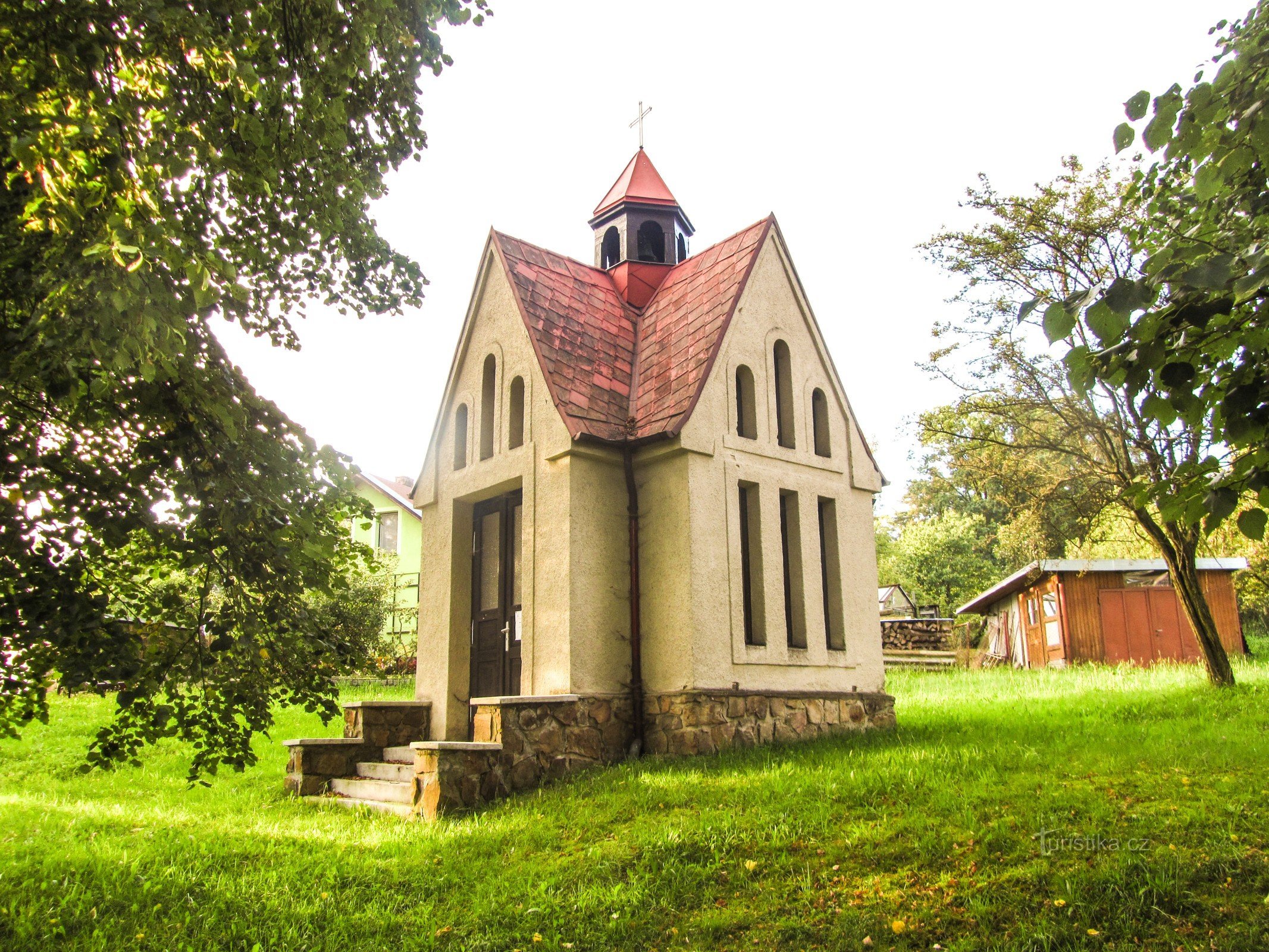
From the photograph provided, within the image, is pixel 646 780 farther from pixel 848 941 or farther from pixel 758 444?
pixel 758 444

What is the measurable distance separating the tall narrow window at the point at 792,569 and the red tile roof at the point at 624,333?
6.77ft

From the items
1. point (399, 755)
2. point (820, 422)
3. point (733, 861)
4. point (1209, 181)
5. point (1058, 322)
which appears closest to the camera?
point (1058, 322)

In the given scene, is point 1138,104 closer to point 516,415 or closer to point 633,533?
point 633,533

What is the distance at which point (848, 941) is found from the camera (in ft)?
16.5

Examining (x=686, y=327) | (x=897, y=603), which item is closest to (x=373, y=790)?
(x=686, y=327)

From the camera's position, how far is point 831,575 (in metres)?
11.9

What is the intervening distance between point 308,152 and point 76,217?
177cm

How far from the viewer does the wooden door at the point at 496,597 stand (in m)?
11.2

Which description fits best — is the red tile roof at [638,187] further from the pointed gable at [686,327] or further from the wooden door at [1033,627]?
the wooden door at [1033,627]

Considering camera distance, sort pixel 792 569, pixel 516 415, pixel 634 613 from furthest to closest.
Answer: pixel 516 415
pixel 792 569
pixel 634 613

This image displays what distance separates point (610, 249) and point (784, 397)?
173 inches

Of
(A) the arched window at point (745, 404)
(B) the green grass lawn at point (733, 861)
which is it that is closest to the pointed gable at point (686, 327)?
(A) the arched window at point (745, 404)

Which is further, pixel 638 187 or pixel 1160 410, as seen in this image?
pixel 638 187

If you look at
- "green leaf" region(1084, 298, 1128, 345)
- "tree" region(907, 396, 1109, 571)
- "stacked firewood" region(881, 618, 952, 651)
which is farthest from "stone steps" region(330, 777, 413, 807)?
"stacked firewood" region(881, 618, 952, 651)
